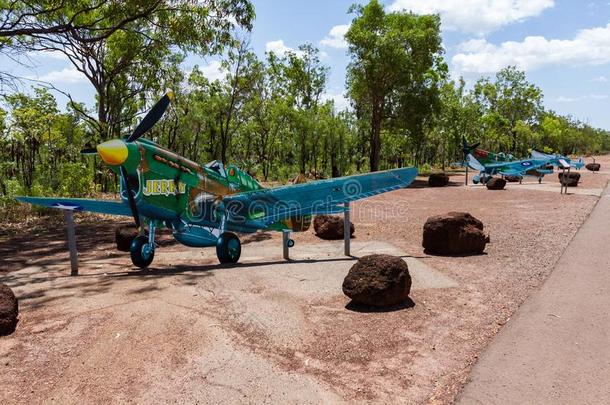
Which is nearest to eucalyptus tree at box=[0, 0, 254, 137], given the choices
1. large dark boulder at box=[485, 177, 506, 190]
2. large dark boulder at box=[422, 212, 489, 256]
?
large dark boulder at box=[422, 212, 489, 256]

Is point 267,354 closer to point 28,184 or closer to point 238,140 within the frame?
point 28,184

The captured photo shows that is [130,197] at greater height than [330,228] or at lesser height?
greater

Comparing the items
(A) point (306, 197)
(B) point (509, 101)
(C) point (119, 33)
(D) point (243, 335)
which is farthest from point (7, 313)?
(B) point (509, 101)

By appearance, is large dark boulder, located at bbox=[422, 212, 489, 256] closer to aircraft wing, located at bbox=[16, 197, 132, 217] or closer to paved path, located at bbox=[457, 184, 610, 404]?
paved path, located at bbox=[457, 184, 610, 404]

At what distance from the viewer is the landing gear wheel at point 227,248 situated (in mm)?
9703

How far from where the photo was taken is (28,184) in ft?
75.4

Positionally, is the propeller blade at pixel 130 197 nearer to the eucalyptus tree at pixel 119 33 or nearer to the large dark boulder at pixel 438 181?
the eucalyptus tree at pixel 119 33

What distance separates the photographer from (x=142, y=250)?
921 cm

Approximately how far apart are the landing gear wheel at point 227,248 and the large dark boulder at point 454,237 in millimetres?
4976

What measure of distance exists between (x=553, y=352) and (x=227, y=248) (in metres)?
6.81

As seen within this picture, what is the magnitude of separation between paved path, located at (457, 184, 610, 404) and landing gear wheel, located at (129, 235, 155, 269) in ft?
23.6

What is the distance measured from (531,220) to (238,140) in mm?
34277

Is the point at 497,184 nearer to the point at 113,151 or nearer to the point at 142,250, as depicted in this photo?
the point at 142,250

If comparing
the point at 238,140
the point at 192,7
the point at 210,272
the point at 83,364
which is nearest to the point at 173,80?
the point at 192,7
